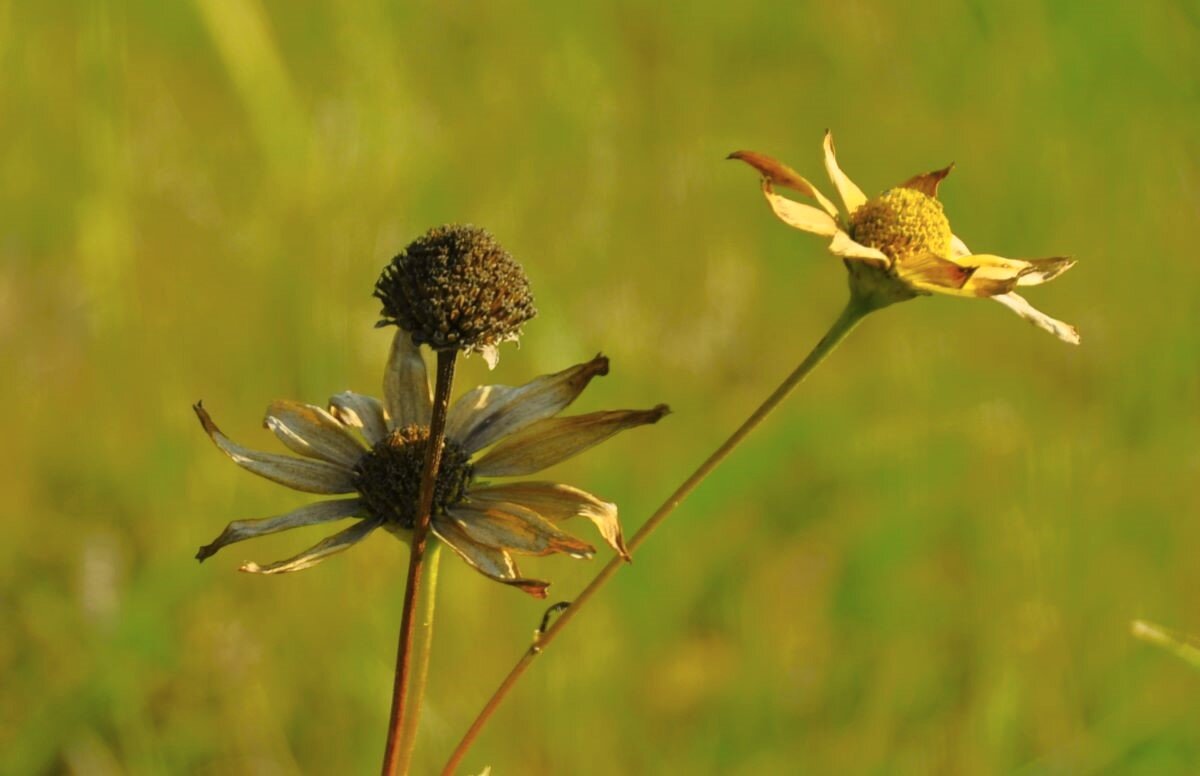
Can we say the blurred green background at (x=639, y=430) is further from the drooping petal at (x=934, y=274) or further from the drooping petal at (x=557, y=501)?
the drooping petal at (x=557, y=501)

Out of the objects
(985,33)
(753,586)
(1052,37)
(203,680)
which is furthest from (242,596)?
(1052,37)

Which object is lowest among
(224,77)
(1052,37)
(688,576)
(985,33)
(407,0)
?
(688,576)

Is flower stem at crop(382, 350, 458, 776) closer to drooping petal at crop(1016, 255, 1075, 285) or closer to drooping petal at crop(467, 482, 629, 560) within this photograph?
drooping petal at crop(467, 482, 629, 560)

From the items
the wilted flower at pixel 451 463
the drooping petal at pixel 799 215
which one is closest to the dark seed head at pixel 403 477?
the wilted flower at pixel 451 463

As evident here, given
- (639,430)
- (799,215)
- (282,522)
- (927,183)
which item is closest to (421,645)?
(282,522)

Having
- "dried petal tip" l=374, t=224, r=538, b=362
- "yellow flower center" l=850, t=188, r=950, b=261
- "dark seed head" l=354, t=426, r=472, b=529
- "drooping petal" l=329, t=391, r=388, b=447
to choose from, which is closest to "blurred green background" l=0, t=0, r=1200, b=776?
"yellow flower center" l=850, t=188, r=950, b=261

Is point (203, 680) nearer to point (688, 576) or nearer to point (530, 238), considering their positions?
point (688, 576)

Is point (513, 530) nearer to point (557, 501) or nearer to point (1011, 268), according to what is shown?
point (557, 501)
